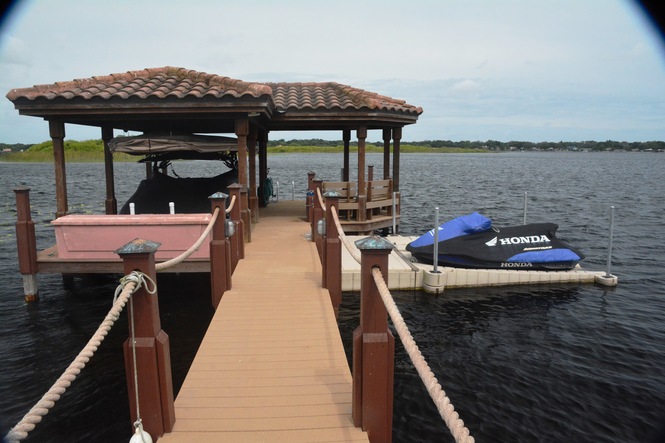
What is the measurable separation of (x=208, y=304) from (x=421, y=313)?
4.48 m

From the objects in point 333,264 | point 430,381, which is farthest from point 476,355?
point 430,381

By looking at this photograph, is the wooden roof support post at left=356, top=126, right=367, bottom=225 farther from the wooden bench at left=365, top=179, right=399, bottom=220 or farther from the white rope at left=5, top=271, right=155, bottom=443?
the white rope at left=5, top=271, right=155, bottom=443

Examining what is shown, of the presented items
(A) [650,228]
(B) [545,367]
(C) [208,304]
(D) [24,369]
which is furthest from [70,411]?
(A) [650,228]

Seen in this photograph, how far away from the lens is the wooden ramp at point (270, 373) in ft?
12.0

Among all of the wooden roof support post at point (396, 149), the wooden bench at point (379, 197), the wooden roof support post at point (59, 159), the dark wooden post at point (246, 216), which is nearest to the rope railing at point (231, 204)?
the dark wooden post at point (246, 216)

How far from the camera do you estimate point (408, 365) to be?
7980mm

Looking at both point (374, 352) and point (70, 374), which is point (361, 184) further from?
point (70, 374)

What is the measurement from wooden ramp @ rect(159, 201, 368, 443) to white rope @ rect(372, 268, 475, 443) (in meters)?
1.03

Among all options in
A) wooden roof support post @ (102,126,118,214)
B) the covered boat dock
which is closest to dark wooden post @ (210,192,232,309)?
the covered boat dock

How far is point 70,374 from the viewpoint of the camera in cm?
259

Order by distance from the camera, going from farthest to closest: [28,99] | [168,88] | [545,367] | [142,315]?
[168,88]
[28,99]
[545,367]
[142,315]

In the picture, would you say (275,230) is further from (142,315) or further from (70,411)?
(142,315)

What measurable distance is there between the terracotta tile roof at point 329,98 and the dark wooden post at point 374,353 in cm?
847

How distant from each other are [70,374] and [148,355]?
797 millimetres
